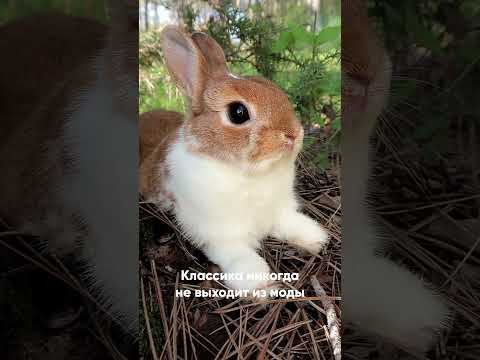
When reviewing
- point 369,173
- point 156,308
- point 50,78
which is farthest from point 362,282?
point 50,78

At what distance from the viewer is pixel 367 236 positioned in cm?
82

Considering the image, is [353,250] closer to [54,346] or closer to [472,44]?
[472,44]

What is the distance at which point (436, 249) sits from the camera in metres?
0.79

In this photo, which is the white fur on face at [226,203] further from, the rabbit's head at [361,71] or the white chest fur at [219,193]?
the rabbit's head at [361,71]

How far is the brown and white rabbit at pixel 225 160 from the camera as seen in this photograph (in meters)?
0.77

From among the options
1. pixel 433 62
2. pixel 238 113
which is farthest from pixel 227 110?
pixel 433 62

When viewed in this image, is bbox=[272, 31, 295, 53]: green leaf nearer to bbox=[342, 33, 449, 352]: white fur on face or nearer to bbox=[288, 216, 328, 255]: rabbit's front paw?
bbox=[342, 33, 449, 352]: white fur on face

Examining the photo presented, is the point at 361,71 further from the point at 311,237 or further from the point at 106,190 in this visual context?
the point at 106,190

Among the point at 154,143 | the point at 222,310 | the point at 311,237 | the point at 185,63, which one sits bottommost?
the point at 222,310

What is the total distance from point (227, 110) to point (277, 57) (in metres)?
0.15

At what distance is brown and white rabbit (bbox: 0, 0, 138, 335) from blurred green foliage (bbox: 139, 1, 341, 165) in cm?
5

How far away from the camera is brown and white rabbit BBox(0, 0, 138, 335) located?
30.3 inches

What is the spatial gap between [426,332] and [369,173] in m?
0.29

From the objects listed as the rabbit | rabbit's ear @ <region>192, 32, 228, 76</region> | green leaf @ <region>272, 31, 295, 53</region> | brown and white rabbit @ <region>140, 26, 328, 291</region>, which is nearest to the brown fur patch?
brown and white rabbit @ <region>140, 26, 328, 291</region>
